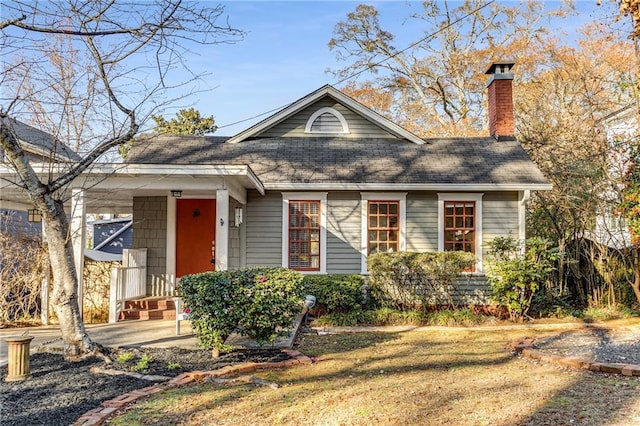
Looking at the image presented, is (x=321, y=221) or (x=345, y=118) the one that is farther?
(x=345, y=118)

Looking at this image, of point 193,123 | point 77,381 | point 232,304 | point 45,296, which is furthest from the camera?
point 193,123

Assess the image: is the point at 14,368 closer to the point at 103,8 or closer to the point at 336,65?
the point at 103,8

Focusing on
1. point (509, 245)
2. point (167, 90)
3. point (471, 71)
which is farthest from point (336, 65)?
point (167, 90)

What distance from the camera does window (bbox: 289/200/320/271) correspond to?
Answer: 10.8 m

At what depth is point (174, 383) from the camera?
5.06 m

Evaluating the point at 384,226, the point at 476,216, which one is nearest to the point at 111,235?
the point at 384,226

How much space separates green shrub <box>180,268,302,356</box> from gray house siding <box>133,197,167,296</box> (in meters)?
4.97

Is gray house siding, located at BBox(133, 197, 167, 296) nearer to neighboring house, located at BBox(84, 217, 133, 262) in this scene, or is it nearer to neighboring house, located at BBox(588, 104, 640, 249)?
neighboring house, located at BBox(588, 104, 640, 249)

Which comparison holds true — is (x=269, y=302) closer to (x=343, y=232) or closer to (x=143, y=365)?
(x=143, y=365)

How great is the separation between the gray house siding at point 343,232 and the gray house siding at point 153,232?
3631mm

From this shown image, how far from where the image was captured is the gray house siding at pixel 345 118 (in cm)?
1249

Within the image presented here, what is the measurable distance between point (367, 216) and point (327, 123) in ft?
10.1

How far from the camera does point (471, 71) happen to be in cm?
2314

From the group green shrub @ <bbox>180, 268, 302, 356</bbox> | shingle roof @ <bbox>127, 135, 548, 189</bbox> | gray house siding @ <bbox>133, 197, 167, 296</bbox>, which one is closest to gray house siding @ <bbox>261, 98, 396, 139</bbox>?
shingle roof @ <bbox>127, 135, 548, 189</bbox>
